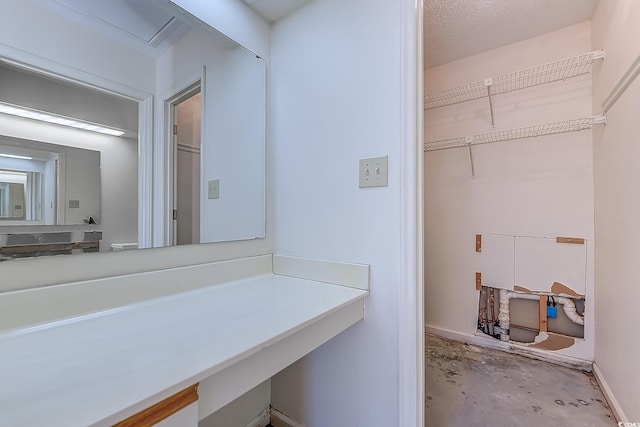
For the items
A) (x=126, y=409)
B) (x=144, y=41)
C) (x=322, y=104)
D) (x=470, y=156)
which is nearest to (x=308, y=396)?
(x=126, y=409)

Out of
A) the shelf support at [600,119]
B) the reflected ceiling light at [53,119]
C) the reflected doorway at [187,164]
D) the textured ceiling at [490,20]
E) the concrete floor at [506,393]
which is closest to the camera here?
the reflected ceiling light at [53,119]

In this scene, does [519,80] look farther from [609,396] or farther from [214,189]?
[214,189]

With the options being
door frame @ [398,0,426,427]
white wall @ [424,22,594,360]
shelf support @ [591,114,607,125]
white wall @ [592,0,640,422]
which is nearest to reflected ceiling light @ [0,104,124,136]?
door frame @ [398,0,426,427]

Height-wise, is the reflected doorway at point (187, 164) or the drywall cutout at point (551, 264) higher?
the reflected doorway at point (187, 164)

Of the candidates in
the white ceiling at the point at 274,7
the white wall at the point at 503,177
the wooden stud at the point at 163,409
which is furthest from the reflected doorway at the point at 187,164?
the white wall at the point at 503,177

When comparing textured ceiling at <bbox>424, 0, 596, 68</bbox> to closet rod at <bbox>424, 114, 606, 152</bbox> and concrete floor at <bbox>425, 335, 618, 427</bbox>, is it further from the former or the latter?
concrete floor at <bbox>425, 335, 618, 427</bbox>

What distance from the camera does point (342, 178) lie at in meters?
1.22

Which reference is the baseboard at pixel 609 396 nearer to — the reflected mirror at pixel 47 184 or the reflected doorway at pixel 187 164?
the reflected doorway at pixel 187 164

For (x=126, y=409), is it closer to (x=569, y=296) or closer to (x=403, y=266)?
(x=403, y=266)

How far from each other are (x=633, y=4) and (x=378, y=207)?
61.8 inches

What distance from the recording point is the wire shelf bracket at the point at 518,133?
72.7 inches

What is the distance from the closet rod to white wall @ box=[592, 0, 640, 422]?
0.30 feet

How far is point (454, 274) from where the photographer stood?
2.42m

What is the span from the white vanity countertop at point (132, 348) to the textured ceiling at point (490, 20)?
6.53 ft
